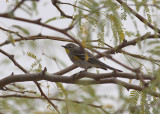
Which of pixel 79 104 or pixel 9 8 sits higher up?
pixel 9 8

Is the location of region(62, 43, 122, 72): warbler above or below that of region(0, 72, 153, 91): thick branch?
above

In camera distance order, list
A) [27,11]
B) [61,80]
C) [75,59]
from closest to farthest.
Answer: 1. [27,11]
2. [61,80]
3. [75,59]

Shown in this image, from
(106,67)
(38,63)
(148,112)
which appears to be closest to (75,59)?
(106,67)

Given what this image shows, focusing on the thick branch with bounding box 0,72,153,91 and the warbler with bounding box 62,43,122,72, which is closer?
the thick branch with bounding box 0,72,153,91

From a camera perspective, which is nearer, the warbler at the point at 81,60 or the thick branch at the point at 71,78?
the thick branch at the point at 71,78

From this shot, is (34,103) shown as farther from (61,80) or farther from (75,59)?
(75,59)

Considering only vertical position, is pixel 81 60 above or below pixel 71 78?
above

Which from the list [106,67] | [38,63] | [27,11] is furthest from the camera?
[106,67]

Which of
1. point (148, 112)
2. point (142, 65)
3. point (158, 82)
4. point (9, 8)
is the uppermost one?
point (9, 8)

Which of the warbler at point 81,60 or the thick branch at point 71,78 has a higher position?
the warbler at point 81,60

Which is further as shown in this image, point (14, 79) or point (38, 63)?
point (38, 63)

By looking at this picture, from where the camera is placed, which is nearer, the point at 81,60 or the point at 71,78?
the point at 71,78

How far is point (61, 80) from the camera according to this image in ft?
12.4

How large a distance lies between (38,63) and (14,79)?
48cm
